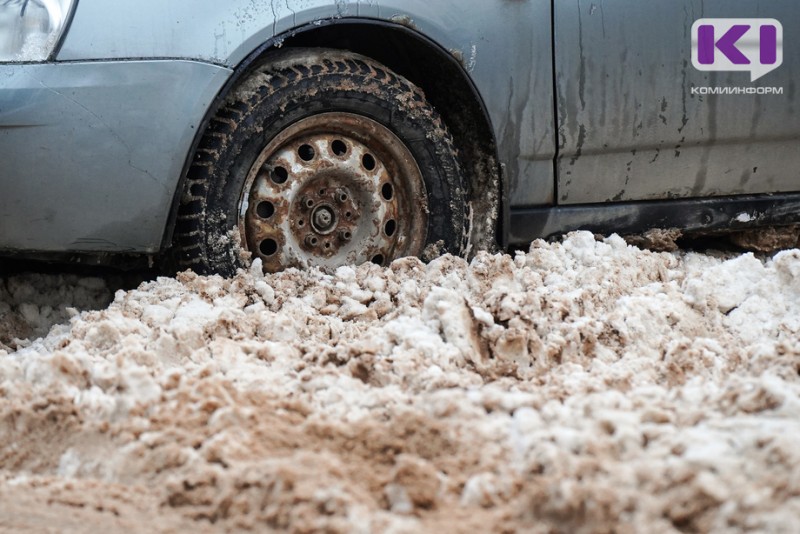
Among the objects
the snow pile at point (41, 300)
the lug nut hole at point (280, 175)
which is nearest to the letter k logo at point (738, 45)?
the lug nut hole at point (280, 175)

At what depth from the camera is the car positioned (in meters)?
2.87

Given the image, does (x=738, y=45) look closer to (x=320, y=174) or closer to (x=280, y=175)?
(x=320, y=174)

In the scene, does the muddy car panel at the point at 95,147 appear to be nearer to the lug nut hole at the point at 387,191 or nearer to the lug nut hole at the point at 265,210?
the lug nut hole at the point at 265,210

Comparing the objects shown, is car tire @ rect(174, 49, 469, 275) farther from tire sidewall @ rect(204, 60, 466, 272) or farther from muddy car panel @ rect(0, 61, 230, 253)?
muddy car panel @ rect(0, 61, 230, 253)

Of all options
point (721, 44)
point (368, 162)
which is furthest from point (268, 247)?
point (721, 44)

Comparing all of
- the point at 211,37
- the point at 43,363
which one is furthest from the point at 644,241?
the point at 43,363

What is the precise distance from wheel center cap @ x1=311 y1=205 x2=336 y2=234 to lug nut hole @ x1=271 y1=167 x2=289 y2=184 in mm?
157

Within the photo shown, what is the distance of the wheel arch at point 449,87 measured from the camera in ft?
11.0

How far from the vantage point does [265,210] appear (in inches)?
127

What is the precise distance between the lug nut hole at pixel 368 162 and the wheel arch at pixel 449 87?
0.38m

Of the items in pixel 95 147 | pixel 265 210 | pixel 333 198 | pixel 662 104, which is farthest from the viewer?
pixel 662 104

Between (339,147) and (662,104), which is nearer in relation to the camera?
(339,147)

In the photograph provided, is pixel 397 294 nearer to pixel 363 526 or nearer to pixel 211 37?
pixel 211 37

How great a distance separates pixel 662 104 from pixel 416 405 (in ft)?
6.76
